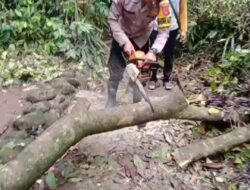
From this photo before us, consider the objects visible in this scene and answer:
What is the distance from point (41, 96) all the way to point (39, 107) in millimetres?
364

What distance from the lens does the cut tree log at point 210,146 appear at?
11.6ft

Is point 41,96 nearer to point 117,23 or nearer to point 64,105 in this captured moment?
point 64,105

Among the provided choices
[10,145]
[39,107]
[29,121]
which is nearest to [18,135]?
[29,121]

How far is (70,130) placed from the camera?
→ 115 inches

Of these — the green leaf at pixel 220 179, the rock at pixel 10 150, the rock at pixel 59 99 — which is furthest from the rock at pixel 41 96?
the green leaf at pixel 220 179

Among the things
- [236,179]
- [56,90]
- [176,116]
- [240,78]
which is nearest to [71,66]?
[56,90]

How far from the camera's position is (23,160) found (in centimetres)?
264

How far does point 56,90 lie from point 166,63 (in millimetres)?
1269

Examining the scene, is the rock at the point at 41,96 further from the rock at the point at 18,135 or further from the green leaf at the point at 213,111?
the green leaf at the point at 213,111

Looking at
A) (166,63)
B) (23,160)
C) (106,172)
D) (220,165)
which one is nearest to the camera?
(23,160)

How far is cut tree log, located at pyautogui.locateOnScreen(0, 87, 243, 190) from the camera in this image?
2.59m

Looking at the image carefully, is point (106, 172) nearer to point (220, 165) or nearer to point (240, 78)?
point (220, 165)

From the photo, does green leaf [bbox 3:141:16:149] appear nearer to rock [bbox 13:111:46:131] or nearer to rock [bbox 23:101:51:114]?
rock [bbox 13:111:46:131]

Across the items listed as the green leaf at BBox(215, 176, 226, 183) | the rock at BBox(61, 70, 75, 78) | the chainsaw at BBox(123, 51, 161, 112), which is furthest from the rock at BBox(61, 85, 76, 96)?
the green leaf at BBox(215, 176, 226, 183)
